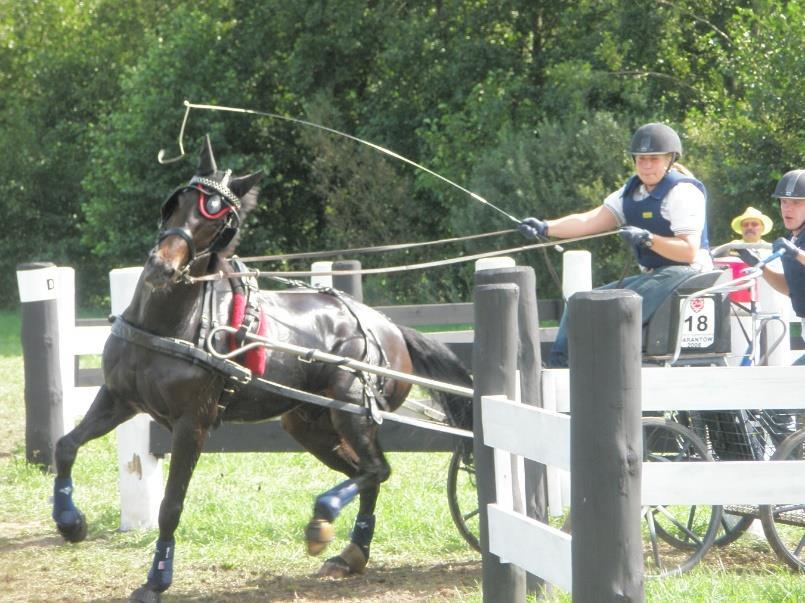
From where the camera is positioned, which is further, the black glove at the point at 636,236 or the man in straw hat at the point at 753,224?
the man in straw hat at the point at 753,224

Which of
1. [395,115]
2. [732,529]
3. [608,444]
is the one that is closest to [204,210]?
[608,444]

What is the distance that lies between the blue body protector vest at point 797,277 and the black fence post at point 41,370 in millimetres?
4815

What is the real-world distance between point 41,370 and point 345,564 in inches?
130

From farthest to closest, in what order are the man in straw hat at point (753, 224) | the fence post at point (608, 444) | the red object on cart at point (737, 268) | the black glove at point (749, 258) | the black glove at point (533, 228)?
the man in straw hat at point (753, 224)
the red object on cart at point (737, 268)
the black glove at point (749, 258)
the black glove at point (533, 228)
the fence post at point (608, 444)

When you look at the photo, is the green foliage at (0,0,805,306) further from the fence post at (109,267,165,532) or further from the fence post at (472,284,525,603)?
the fence post at (472,284,525,603)

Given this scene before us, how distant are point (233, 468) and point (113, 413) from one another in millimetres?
3030

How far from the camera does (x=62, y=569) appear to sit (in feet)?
19.7

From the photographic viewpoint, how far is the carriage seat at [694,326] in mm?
5688

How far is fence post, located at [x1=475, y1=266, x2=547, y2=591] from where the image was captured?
449 cm

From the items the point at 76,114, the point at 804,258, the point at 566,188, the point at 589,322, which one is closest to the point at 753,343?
the point at 804,258

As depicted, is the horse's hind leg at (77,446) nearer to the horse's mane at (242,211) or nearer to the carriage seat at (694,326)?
the horse's mane at (242,211)

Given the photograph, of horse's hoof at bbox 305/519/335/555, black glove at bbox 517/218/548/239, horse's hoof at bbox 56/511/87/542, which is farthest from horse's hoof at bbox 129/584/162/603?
black glove at bbox 517/218/548/239

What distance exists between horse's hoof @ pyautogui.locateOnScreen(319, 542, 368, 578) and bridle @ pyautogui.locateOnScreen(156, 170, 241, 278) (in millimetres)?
1599

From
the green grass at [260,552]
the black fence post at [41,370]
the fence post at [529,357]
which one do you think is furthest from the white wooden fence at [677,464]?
the black fence post at [41,370]
